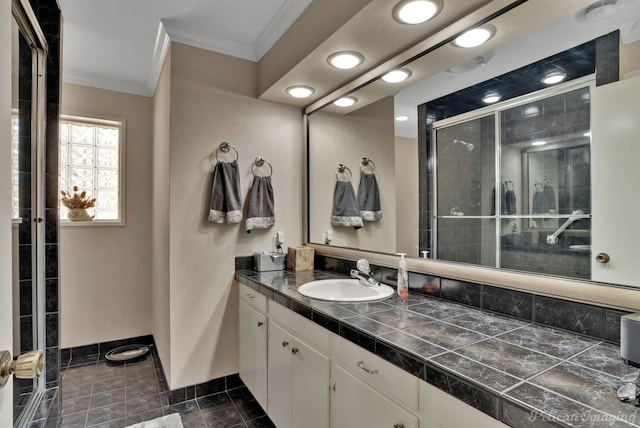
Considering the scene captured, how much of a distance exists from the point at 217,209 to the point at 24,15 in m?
1.38

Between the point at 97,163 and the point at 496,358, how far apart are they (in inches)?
144

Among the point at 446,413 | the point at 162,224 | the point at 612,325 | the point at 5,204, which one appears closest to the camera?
the point at 5,204

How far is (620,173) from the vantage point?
117cm

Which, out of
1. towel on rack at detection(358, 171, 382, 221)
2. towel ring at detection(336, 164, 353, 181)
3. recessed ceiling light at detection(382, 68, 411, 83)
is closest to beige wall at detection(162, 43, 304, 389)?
towel ring at detection(336, 164, 353, 181)

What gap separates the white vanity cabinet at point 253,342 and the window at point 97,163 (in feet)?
5.77

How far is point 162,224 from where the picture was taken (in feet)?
8.68

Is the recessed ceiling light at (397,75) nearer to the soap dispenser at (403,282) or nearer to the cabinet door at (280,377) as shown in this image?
the soap dispenser at (403,282)

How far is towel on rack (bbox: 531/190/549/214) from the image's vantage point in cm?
140

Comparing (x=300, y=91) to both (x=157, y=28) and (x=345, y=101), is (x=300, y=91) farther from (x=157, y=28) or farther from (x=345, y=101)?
(x=157, y=28)

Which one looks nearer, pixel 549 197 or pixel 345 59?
pixel 549 197

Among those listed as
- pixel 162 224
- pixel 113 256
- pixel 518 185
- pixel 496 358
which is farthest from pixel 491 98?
pixel 113 256

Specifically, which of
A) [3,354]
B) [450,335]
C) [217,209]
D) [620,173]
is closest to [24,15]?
[217,209]

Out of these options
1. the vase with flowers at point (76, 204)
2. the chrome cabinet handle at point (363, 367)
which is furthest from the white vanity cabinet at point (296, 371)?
the vase with flowers at point (76, 204)

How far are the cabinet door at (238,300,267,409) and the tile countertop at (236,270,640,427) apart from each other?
0.64m
